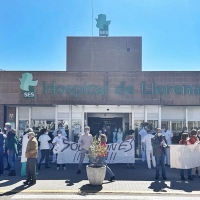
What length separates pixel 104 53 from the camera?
2916cm

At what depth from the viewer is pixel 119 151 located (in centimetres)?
1269

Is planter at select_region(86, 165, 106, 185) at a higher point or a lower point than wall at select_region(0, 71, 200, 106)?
lower

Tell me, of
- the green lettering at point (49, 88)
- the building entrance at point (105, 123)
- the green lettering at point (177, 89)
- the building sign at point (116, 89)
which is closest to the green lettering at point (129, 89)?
the building sign at point (116, 89)

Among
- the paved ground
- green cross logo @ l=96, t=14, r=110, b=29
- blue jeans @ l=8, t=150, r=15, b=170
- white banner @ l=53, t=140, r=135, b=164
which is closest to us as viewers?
the paved ground

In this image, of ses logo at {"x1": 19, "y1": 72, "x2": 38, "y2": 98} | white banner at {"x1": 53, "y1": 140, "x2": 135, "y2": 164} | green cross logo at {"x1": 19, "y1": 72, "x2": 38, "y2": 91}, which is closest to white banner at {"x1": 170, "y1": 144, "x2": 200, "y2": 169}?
white banner at {"x1": 53, "y1": 140, "x2": 135, "y2": 164}

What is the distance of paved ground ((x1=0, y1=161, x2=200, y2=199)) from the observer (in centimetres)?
794

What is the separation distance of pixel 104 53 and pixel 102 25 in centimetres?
298

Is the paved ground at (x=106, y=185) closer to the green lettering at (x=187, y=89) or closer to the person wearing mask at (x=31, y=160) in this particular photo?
the person wearing mask at (x=31, y=160)

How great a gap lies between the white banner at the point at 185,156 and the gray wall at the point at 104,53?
19.1 m

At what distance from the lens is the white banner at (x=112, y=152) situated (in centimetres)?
1244

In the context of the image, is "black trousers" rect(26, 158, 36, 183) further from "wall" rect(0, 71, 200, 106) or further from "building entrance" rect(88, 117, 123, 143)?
"building entrance" rect(88, 117, 123, 143)

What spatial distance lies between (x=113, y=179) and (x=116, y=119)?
10.6m

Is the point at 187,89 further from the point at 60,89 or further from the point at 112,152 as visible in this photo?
the point at 60,89

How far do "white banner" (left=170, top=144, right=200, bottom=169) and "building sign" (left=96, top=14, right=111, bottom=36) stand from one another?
21.1 meters
